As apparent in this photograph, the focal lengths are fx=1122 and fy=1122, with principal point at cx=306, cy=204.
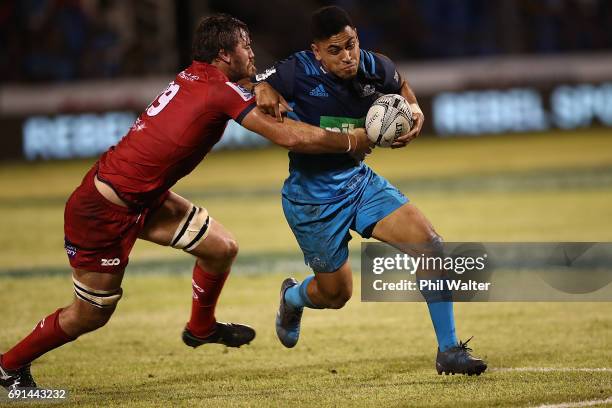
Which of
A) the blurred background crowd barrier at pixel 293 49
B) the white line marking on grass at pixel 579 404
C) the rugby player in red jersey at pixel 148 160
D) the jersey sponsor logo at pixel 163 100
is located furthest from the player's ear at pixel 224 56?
the blurred background crowd barrier at pixel 293 49

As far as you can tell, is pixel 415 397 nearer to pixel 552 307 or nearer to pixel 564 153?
pixel 552 307

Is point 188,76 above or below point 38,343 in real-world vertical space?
above

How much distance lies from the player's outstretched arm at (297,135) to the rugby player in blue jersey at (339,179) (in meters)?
0.26

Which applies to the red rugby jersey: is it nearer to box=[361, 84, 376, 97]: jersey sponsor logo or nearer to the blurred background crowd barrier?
box=[361, 84, 376, 97]: jersey sponsor logo

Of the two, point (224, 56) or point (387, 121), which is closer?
point (387, 121)

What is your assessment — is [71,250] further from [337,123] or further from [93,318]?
[337,123]

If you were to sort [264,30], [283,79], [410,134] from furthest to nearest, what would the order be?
[264,30] → [283,79] → [410,134]

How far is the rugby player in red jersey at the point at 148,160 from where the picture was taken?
6461 mm

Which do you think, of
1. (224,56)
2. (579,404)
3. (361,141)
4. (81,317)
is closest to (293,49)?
(224,56)

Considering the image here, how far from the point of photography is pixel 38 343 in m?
6.66

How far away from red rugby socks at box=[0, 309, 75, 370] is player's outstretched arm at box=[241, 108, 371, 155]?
1.65 m

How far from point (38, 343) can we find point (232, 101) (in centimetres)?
185

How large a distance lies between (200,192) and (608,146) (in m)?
8.93
